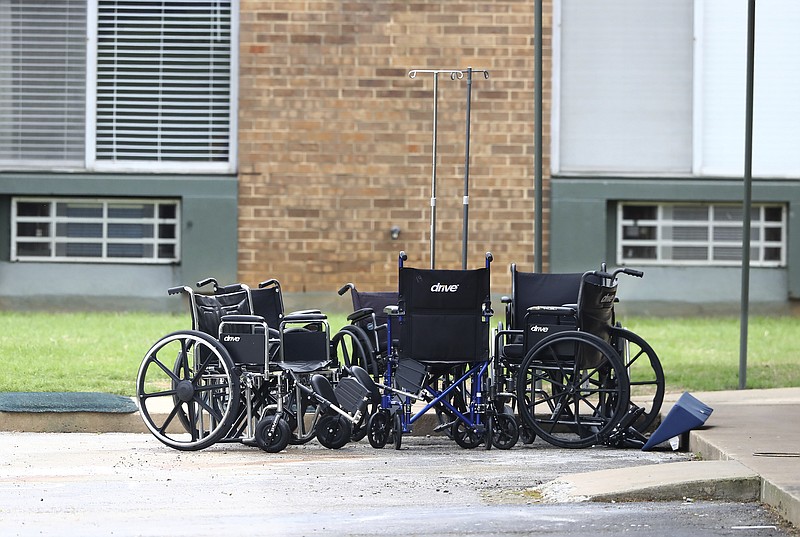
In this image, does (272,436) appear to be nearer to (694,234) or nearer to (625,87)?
(625,87)

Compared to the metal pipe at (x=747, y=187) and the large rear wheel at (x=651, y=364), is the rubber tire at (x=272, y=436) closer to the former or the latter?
the large rear wheel at (x=651, y=364)

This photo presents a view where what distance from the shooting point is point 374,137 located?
19594mm

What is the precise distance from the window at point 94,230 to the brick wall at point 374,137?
1302mm

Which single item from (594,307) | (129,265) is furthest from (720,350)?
(129,265)

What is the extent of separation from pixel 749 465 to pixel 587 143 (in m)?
12.6

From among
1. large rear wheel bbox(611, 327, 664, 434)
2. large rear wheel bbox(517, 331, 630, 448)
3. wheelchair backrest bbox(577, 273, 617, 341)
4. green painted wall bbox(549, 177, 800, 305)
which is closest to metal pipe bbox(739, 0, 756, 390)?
large rear wheel bbox(611, 327, 664, 434)

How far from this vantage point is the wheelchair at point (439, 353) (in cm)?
941

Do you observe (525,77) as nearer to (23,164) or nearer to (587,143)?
(587,143)

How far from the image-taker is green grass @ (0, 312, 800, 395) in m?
12.5

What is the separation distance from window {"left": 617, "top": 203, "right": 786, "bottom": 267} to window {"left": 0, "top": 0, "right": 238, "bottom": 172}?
592 centimetres

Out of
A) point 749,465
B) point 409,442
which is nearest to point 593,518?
point 749,465

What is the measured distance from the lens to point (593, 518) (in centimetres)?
682

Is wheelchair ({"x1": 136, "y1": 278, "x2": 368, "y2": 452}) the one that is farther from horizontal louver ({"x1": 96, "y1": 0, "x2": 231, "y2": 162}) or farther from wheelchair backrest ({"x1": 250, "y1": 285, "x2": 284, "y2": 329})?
horizontal louver ({"x1": 96, "y1": 0, "x2": 231, "y2": 162})

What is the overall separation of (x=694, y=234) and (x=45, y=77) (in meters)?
9.69
